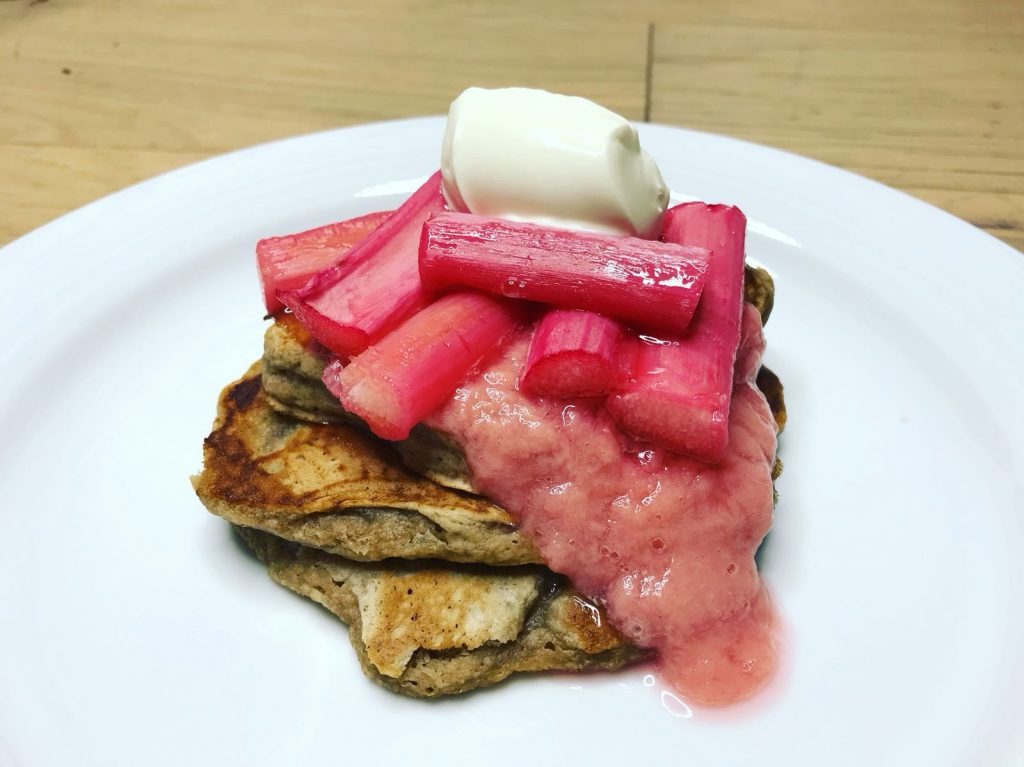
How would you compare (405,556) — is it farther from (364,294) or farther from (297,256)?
(297,256)

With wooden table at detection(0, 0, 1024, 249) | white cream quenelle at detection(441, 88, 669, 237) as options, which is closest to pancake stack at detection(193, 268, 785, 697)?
white cream quenelle at detection(441, 88, 669, 237)

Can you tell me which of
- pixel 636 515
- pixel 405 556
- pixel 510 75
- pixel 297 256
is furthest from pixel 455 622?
pixel 510 75

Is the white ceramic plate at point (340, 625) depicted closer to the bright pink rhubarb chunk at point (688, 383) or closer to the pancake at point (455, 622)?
the pancake at point (455, 622)

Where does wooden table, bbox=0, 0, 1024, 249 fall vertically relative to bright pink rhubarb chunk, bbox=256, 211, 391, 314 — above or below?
below

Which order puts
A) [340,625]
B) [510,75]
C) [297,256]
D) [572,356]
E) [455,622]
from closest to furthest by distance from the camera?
1. [572,356]
2. [455,622]
3. [340,625]
4. [297,256]
5. [510,75]

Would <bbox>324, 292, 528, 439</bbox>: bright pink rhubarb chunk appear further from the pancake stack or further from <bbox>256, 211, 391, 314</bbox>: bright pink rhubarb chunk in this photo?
<bbox>256, 211, 391, 314</bbox>: bright pink rhubarb chunk

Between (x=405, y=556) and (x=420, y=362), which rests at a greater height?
(x=420, y=362)
